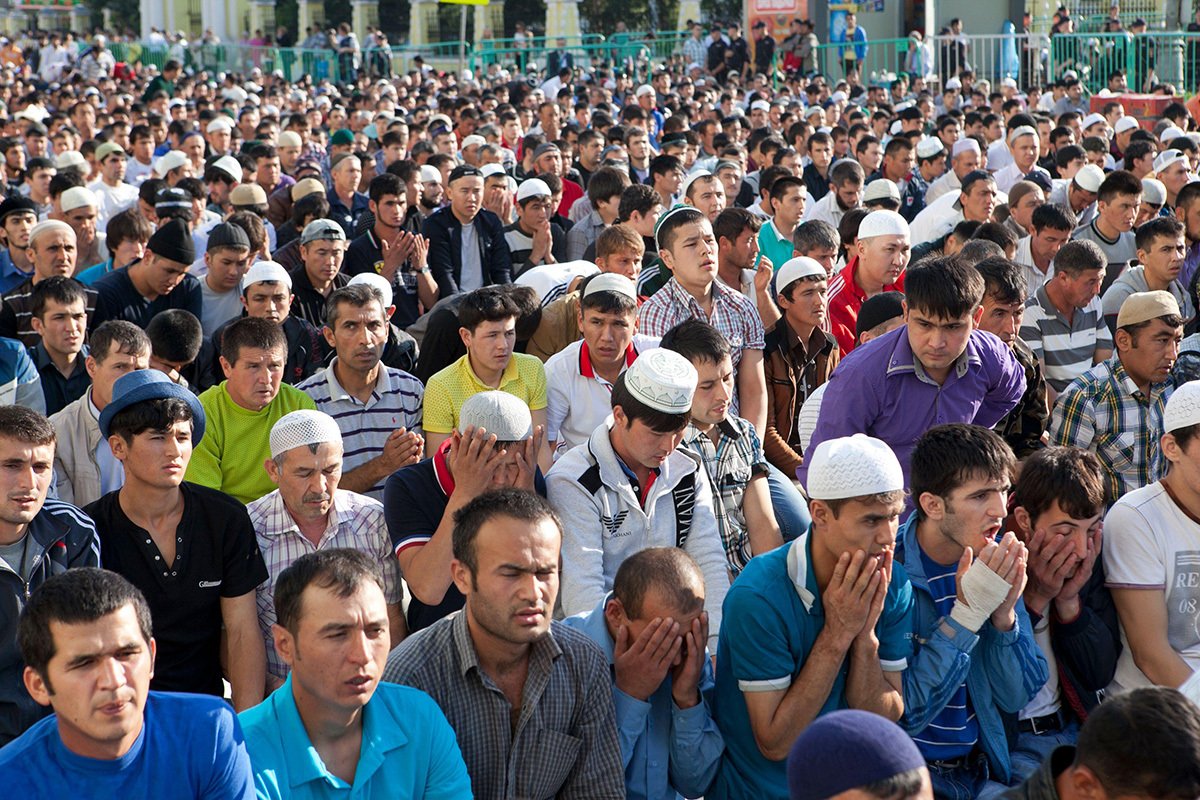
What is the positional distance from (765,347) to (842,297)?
2.95ft

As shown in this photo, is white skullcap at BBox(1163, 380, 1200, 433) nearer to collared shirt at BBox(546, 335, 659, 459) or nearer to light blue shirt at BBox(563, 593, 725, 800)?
light blue shirt at BBox(563, 593, 725, 800)

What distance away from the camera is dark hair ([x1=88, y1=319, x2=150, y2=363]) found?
5586 mm

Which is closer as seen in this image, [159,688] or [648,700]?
[648,700]

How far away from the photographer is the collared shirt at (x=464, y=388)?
19.2 feet

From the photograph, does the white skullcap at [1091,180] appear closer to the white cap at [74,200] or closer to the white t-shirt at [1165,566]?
Answer: the white t-shirt at [1165,566]

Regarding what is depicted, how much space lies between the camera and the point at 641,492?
4.57 metres

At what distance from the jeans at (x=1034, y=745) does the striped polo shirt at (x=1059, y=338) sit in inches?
130

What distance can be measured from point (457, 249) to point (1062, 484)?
6.23 m

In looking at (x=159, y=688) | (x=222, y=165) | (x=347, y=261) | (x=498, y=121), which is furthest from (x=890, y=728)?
(x=498, y=121)

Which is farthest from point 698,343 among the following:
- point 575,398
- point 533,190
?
point 533,190

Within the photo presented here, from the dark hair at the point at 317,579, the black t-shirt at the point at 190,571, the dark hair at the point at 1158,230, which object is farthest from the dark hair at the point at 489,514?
the dark hair at the point at 1158,230

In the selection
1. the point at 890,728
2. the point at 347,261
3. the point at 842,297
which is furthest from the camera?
the point at 347,261

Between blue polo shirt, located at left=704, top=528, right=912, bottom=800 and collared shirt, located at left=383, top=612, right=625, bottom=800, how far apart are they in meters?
0.40

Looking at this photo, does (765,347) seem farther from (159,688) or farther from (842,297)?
(159,688)
